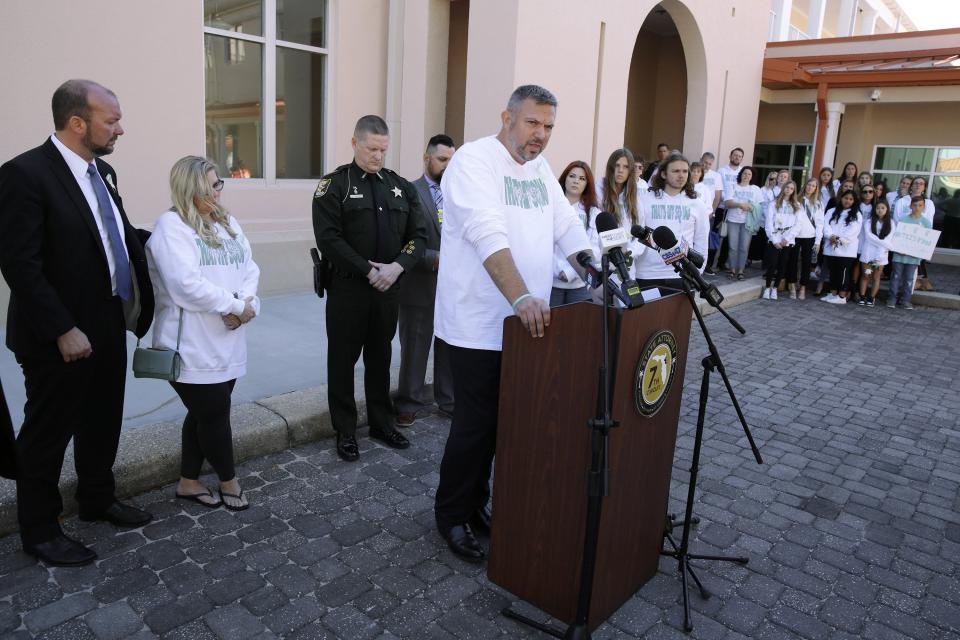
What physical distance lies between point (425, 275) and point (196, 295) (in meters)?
1.89

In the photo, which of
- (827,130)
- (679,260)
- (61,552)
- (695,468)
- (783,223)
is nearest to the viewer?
(679,260)

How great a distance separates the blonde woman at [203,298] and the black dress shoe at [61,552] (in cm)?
65

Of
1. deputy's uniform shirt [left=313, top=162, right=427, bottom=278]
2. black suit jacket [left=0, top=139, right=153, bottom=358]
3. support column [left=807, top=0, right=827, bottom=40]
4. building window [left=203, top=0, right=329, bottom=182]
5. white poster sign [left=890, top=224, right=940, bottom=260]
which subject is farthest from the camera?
support column [left=807, top=0, right=827, bottom=40]

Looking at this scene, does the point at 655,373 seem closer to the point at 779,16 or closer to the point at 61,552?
the point at 61,552

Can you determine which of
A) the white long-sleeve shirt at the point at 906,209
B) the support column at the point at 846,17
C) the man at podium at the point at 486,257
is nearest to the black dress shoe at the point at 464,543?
the man at podium at the point at 486,257

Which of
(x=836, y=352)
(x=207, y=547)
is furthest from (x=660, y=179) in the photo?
(x=207, y=547)

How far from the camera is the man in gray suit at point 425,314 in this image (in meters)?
4.95

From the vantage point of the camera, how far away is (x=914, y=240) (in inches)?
414

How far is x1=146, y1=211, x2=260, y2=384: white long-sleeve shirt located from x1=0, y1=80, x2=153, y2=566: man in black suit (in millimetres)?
155

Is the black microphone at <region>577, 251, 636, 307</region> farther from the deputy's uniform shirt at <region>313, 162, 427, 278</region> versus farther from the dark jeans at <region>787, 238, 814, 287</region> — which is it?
the dark jeans at <region>787, 238, 814, 287</region>

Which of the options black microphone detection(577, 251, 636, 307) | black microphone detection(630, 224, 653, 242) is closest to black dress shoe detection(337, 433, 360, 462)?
black microphone detection(577, 251, 636, 307)

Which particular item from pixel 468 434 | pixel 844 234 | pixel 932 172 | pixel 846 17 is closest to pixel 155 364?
pixel 468 434

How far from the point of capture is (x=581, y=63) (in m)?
9.91

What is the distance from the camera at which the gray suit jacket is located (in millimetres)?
4938
